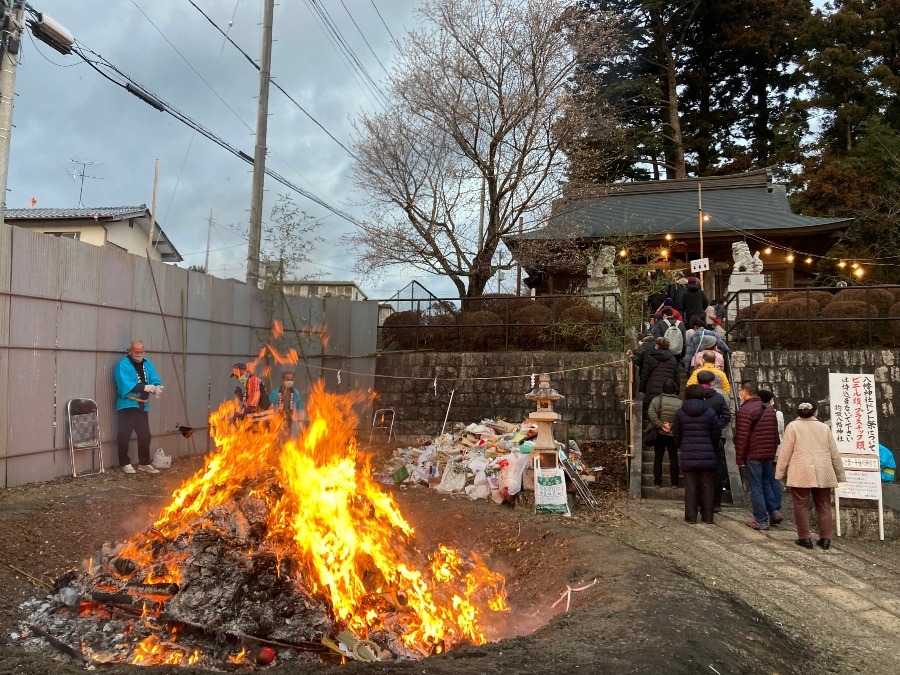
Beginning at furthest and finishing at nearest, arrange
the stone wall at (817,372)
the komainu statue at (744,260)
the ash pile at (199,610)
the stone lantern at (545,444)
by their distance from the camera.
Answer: the komainu statue at (744,260) < the stone wall at (817,372) < the stone lantern at (545,444) < the ash pile at (199,610)

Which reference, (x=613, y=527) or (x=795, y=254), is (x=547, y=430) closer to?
(x=613, y=527)

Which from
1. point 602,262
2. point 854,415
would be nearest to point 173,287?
point 854,415

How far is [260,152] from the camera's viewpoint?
1444 centimetres

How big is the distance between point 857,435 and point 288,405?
8.82m

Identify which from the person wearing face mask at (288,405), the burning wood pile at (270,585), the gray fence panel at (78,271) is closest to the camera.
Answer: the burning wood pile at (270,585)

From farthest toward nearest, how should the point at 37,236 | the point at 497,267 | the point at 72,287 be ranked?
1. the point at 497,267
2. the point at 72,287
3. the point at 37,236

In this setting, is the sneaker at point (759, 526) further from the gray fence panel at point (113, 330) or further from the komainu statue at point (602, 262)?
the komainu statue at point (602, 262)

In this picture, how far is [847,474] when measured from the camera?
27.0 ft

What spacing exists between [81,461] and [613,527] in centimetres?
735

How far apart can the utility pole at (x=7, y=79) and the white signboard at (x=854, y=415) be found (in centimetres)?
1123

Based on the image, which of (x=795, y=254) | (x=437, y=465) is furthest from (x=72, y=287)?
(x=795, y=254)

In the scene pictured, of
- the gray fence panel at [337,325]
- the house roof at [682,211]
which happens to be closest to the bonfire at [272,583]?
the gray fence panel at [337,325]

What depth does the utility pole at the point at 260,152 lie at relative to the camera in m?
13.9

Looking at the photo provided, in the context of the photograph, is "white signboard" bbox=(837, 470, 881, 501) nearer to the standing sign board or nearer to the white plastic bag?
the standing sign board
